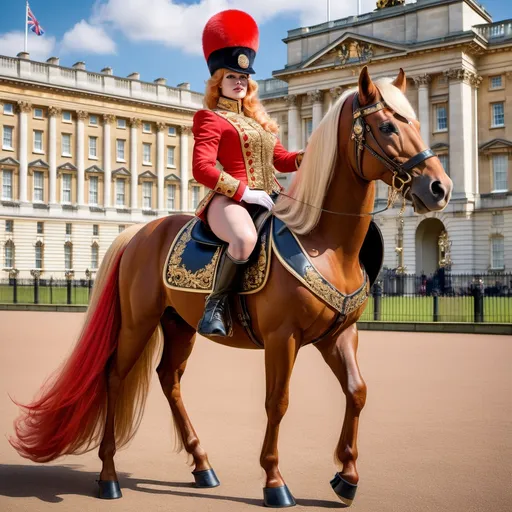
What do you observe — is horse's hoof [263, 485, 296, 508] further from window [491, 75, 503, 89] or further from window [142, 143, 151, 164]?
window [142, 143, 151, 164]

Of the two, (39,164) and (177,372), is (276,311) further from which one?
(39,164)

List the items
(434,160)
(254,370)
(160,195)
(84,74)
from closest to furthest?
1. (434,160)
2. (254,370)
3. (84,74)
4. (160,195)

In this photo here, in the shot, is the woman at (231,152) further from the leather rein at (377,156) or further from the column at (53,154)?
the column at (53,154)

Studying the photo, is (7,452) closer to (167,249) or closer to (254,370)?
(167,249)

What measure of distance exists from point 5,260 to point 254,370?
51255mm

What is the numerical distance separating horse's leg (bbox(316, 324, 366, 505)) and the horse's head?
96cm

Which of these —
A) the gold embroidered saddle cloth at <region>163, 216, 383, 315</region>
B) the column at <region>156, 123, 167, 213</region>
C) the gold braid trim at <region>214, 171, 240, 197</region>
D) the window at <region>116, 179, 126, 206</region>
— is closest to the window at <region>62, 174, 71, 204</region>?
the window at <region>116, 179, 126, 206</region>

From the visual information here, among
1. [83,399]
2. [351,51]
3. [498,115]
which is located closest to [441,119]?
[498,115]

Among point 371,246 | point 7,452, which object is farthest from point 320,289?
point 7,452

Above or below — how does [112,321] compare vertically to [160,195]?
below

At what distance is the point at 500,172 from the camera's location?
165 feet

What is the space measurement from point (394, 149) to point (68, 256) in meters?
60.5

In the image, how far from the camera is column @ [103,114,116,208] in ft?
215

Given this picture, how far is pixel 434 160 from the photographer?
4.23m
